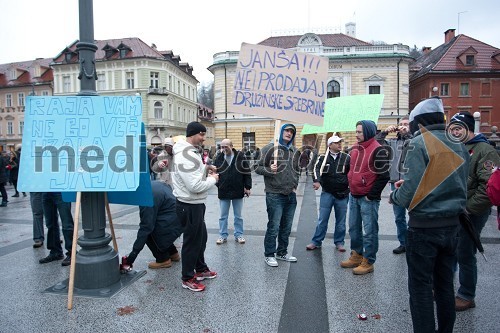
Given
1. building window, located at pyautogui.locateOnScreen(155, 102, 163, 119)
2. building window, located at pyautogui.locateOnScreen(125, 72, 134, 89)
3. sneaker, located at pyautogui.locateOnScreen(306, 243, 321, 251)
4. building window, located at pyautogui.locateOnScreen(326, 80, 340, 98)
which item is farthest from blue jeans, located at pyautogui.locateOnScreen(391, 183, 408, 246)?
building window, located at pyautogui.locateOnScreen(125, 72, 134, 89)

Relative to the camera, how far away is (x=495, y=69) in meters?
37.1

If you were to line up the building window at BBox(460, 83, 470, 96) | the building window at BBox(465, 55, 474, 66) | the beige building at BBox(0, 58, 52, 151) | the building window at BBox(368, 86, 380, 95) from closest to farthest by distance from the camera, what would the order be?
the building window at BBox(368, 86, 380, 95)
the building window at BBox(465, 55, 474, 66)
the building window at BBox(460, 83, 470, 96)
the beige building at BBox(0, 58, 52, 151)

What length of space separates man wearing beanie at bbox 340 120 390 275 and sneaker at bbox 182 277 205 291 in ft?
6.55

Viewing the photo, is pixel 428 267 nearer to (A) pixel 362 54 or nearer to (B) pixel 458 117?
(B) pixel 458 117

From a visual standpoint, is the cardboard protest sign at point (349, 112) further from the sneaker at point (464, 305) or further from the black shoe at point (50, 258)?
the black shoe at point (50, 258)

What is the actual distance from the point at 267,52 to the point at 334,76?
32.2 metres

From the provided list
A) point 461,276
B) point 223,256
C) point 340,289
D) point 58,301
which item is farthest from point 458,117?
point 58,301

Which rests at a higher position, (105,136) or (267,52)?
(267,52)

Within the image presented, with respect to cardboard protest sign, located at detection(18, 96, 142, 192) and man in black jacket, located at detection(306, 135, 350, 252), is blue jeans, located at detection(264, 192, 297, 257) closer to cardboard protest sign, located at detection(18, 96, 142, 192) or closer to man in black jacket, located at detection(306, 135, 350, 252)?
man in black jacket, located at detection(306, 135, 350, 252)

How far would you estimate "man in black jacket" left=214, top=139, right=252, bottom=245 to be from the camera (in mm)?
6156

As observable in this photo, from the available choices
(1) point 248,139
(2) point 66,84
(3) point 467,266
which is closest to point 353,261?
Answer: (3) point 467,266

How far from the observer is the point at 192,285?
4074 millimetres

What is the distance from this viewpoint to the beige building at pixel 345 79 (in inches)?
1348

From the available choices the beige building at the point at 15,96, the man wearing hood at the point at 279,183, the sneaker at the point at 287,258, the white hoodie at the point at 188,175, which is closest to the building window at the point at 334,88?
the man wearing hood at the point at 279,183
